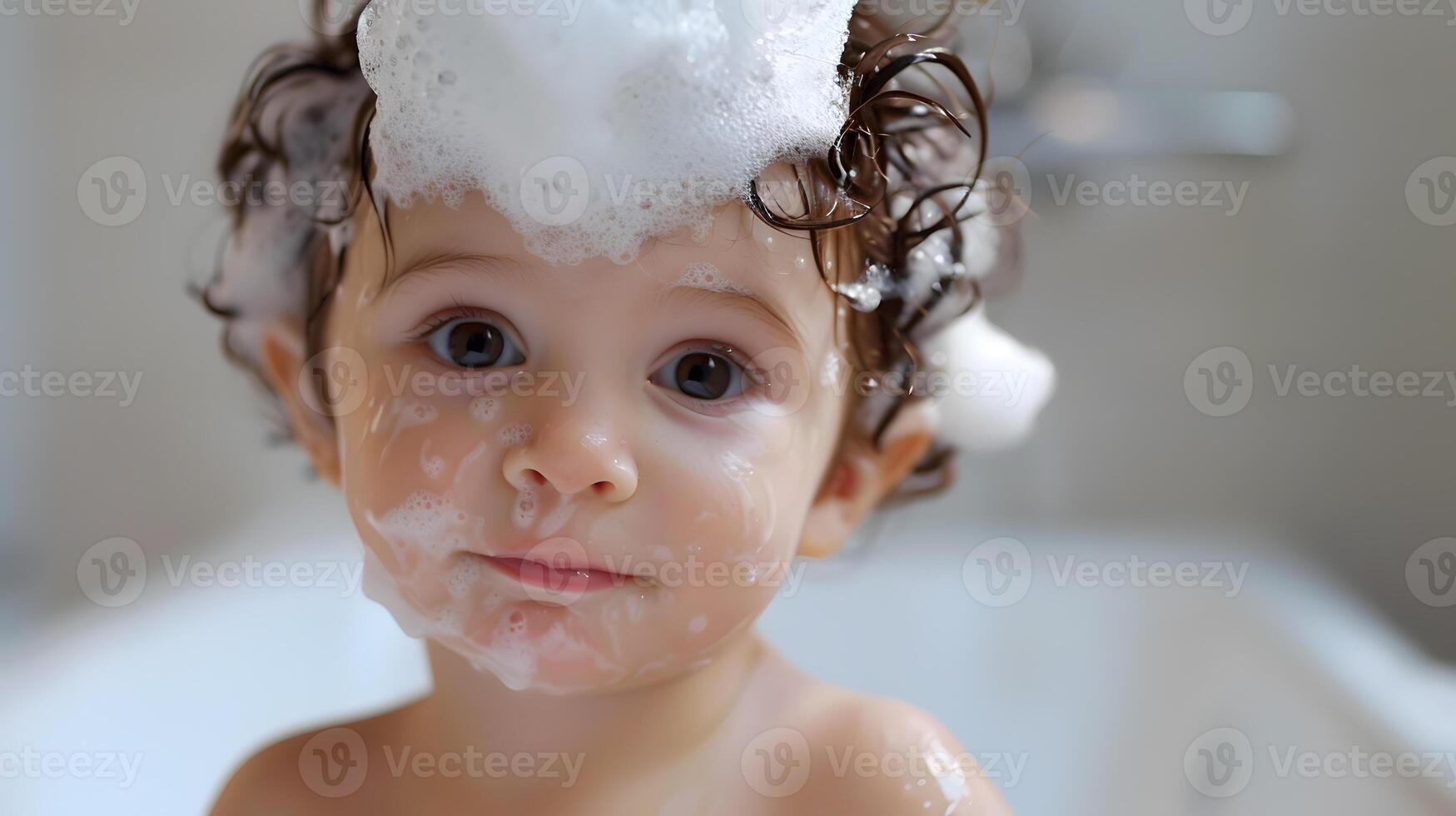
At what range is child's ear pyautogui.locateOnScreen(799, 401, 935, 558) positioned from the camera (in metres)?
0.85

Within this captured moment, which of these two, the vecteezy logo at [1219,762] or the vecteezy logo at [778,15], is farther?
the vecteezy logo at [1219,762]

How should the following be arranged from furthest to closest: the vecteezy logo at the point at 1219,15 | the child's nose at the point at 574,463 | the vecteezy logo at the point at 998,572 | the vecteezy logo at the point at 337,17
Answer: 1. the vecteezy logo at the point at 998,572
2. the vecteezy logo at the point at 1219,15
3. the vecteezy logo at the point at 337,17
4. the child's nose at the point at 574,463

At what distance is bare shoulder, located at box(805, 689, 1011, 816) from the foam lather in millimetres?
355

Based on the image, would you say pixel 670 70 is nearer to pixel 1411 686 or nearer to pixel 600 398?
pixel 600 398

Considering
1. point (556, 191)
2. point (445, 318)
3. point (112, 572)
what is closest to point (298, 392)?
point (445, 318)

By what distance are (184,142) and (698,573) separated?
114cm

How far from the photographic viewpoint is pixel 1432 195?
1.55 meters

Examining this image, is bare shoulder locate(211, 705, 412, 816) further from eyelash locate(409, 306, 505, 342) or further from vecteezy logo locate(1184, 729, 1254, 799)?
vecteezy logo locate(1184, 729, 1254, 799)
